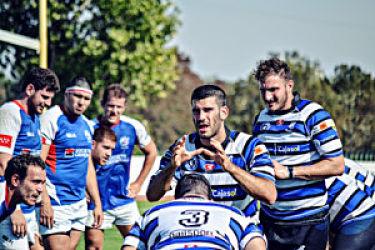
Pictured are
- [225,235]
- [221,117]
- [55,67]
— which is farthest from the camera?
[55,67]

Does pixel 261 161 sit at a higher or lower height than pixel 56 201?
higher

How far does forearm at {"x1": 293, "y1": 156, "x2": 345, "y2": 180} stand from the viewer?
5.89 metres

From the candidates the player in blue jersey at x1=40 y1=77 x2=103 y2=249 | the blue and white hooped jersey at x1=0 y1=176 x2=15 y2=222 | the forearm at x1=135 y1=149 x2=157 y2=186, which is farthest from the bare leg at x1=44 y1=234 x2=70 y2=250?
the forearm at x1=135 y1=149 x2=157 y2=186

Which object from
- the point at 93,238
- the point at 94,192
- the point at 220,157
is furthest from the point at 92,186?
the point at 220,157

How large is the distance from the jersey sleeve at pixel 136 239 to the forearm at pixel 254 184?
783mm

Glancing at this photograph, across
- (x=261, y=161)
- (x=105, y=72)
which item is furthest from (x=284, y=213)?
(x=105, y=72)

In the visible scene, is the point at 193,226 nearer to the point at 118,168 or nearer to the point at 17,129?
the point at 17,129

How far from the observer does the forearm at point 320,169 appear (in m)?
5.89

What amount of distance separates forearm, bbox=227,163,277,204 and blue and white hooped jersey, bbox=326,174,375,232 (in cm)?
142

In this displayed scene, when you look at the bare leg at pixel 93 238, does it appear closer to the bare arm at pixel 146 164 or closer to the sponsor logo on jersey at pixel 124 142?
the bare arm at pixel 146 164

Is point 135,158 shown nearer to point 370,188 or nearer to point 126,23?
point 126,23

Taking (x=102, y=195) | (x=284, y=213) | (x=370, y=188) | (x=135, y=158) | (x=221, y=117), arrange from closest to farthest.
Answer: (x=221, y=117) < (x=284, y=213) < (x=370, y=188) < (x=102, y=195) < (x=135, y=158)

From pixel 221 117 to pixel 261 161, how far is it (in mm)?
431

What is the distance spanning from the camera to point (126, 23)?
23.6m
